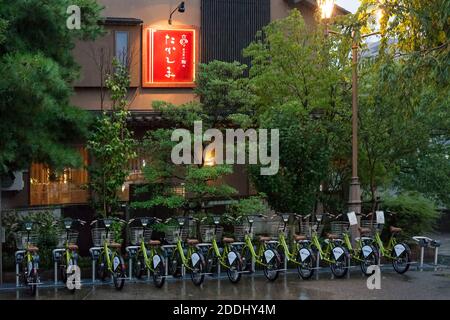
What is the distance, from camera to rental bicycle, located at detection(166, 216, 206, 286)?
11.7m

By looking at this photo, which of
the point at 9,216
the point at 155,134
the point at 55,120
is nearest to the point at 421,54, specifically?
the point at 155,134

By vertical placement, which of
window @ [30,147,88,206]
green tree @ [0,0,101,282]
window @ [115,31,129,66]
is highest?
window @ [115,31,129,66]

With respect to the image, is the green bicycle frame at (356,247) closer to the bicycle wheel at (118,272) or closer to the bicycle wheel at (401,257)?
the bicycle wheel at (401,257)

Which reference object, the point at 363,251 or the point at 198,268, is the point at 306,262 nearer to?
the point at 363,251

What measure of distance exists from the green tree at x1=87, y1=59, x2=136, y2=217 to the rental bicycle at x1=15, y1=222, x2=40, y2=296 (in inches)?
93.2

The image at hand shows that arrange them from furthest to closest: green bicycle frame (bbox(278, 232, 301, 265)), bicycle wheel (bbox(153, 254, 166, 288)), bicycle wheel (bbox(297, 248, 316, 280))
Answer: green bicycle frame (bbox(278, 232, 301, 265)), bicycle wheel (bbox(297, 248, 316, 280)), bicycle wheel (bbox(153, 254, 166, 288))

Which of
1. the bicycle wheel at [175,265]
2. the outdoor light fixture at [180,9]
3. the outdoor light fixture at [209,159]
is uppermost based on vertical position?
the outdoor light fixture at [180,9]

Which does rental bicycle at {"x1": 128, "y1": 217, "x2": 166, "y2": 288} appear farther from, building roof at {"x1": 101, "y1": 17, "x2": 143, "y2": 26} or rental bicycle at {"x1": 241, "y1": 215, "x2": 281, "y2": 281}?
building roof at {"x1": 101, "y1": 17, "x2": 143, "y2": 26}

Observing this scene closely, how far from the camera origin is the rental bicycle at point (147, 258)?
11.6 meters

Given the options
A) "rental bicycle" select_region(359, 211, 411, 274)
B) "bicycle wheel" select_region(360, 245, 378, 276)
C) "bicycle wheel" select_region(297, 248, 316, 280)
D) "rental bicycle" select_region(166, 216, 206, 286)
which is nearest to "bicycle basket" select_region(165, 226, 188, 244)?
"rental bicycle" select_region(166, 216, 206, 286)

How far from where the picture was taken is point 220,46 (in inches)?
725

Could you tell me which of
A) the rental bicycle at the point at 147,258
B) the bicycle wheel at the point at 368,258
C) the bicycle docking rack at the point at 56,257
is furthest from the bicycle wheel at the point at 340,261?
the bicycle docking rack at the point at 56,257

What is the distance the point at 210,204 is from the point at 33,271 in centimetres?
679

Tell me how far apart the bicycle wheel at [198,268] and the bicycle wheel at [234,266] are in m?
0.60
